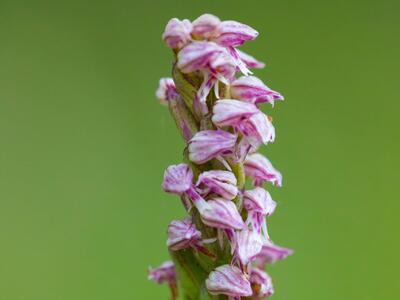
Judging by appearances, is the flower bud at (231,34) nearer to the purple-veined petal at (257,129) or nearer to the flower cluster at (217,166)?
the flower cluster at (217,166)

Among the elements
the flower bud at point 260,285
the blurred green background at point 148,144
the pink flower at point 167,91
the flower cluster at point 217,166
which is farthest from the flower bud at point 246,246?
the blurred green background at point 148,144

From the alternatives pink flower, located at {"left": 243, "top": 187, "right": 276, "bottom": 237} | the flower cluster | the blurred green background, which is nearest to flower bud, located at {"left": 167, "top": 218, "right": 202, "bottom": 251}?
the flower cluster

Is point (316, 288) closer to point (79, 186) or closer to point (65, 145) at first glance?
point (79, 186)

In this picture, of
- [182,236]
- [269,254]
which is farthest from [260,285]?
[182,236]

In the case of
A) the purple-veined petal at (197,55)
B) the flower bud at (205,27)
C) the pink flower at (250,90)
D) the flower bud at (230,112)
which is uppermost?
the flower bud at (205,27)

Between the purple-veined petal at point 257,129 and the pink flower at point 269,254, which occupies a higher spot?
the purple-veined petal at point 257,129

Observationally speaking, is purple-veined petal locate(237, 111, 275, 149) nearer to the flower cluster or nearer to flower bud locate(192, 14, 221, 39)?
the flower cluster

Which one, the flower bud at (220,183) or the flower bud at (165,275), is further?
the flower bud at (165,275)
